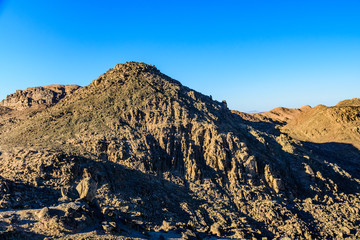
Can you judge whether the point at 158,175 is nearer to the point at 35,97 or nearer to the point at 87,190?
the point at 87,190

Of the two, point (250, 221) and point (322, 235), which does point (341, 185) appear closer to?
point (322, 235)

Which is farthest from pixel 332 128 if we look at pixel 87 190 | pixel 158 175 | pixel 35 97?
pixel 35 97

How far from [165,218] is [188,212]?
1.93m

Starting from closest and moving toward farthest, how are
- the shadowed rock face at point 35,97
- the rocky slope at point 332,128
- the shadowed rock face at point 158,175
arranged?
the shadowed rock face at point 158,175 → the shadowed rock face at point 35,97 → the rocky slope at point 332,128


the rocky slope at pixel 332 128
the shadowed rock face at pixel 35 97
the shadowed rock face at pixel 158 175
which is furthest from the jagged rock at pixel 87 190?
Answer: the rocky slope at pixel 332 128

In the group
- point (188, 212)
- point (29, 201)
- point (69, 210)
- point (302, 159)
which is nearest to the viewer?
point (69, 210)

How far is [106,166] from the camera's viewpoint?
21.0 metres

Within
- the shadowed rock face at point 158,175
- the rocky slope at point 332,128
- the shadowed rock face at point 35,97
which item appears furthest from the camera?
the rocky slope at point 332,128

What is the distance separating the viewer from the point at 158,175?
73.9ft

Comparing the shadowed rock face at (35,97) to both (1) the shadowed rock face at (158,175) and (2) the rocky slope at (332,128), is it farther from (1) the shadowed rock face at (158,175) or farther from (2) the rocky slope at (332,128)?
(2) the rocky slope at (332,128)

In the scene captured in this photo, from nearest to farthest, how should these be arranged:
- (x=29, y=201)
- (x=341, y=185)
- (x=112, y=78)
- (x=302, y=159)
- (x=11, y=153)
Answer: (x=29, y=201), (x=11, y=153), (x=341, y=185), (x=302, y=159), (x=112, y=78)

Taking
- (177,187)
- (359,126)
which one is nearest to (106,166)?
(177,187)

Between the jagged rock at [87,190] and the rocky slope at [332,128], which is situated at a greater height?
the rocky slope at [332,128]

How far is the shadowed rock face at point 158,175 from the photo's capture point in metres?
17.0
